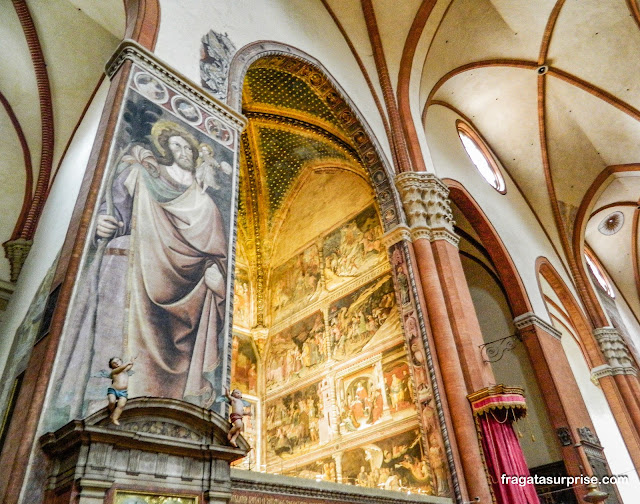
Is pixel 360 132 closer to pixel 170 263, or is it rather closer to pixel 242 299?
pixel 242 299

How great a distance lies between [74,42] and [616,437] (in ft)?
58.1

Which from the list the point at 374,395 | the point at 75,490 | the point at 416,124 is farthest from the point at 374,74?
the point at 75,490

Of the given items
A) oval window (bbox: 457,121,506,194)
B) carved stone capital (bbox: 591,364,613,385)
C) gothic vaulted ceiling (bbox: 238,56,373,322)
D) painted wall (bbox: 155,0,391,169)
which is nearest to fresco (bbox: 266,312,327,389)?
gothic vaulted ceiling (bbox: 238,56,373,322)

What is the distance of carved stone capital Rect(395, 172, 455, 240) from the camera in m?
9.23

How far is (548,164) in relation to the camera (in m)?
14.9

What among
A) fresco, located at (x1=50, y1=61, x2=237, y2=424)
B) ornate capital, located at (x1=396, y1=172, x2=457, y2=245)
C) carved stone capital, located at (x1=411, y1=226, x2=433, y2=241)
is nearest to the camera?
fresco, located at (x1=50, y1=61, x2=237, y2=424)

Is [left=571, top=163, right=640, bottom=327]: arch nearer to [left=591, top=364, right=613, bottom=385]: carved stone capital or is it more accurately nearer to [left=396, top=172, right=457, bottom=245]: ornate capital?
[left=591, top=364, right=613, bottom=385]: carved stone capital

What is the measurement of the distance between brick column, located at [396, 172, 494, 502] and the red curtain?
17 cm

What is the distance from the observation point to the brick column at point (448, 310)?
712 centimetres

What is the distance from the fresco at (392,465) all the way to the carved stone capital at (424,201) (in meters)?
3.62

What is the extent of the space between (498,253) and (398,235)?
4199 mm

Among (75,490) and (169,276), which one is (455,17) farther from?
(75,490)

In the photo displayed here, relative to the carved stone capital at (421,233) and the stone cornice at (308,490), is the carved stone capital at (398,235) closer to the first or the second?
the carved stone capital at (421,233)

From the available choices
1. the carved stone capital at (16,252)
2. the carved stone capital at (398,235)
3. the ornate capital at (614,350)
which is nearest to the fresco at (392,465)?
the carved stone capital at (398,235)
